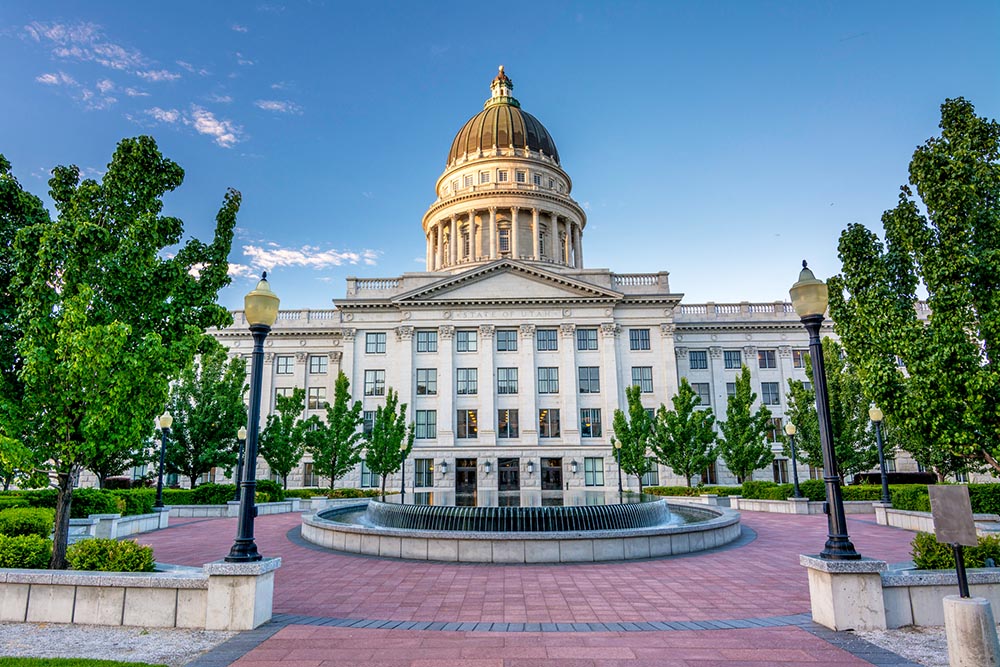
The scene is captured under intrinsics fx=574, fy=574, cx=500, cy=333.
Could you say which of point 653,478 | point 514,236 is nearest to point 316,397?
point 514,236

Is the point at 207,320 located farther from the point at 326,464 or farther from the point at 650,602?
the point at 326,464

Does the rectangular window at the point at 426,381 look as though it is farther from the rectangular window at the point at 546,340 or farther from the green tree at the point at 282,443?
the green tree at the point at 282,443

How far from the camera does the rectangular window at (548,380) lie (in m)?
47.1

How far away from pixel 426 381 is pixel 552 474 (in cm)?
1267

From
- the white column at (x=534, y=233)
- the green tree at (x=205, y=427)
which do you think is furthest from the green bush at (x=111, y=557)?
the white column at (x=534, y=233)

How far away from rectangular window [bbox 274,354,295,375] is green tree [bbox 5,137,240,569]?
43.4 m

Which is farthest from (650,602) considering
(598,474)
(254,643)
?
(598,474)

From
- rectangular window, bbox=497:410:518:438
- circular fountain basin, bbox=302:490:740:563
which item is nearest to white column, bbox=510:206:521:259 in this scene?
A: rectangular window, bbox=497:410:518:438

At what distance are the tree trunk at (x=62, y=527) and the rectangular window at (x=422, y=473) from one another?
3511 centimetres

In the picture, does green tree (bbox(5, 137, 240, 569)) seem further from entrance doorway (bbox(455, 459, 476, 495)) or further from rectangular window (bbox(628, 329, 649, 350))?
rectangular window (bbox(628, 329, 649, 350))

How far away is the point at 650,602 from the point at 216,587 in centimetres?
721

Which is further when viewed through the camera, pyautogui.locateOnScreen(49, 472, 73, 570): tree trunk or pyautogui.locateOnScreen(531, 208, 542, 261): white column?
pyautogui.locateOnScreen(531, 208, 542, 261): white column

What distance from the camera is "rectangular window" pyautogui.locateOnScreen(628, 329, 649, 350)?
4825cm

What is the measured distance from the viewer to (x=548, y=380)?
47344 millimetres
